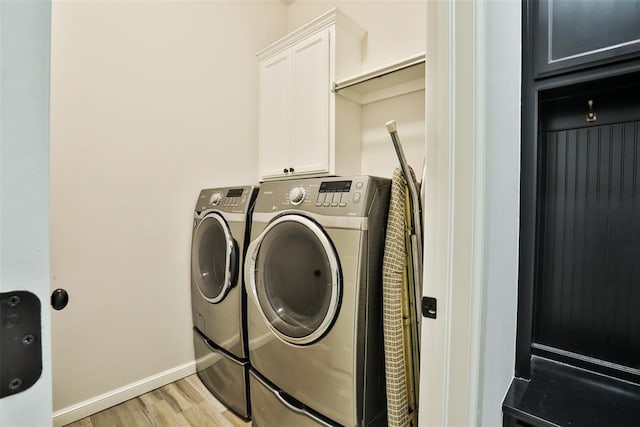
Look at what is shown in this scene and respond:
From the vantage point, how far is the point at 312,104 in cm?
215

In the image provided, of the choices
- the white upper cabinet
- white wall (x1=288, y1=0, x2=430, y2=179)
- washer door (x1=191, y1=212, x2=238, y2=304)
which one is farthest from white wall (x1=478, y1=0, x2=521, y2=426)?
washer door (x1=191, y1=212, x2=238, y2=304)

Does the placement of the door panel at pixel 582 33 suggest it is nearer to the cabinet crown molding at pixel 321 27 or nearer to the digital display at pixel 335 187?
the digital display at pixel 335 187

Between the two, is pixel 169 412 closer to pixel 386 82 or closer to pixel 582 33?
pixel 386 82

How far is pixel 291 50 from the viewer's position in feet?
7.47

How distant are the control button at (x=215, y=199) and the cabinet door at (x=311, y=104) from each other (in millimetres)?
573

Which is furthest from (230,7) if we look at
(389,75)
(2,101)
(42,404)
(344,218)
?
(42,404)

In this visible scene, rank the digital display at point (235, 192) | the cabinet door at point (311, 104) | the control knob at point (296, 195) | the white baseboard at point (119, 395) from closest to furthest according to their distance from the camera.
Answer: the control knob at point (296, 195) → the white baseboard at point (119, 395) → the digital display at point (235, 192) → the cabinet door at point (311, 104)

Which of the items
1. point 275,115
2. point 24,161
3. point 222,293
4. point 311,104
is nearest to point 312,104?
point 311,104

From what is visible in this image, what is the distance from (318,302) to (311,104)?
138 centimetres

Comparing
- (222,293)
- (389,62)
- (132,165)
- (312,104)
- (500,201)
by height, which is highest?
(389,62)

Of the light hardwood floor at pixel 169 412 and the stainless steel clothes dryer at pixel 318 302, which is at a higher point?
the stainless steel clothes dryer at pixel 318 302

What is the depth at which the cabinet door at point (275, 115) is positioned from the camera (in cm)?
233

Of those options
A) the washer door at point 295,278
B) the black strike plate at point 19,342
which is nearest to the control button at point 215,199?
the washer door at point 295,278

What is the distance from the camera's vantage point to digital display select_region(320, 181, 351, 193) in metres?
1.33
